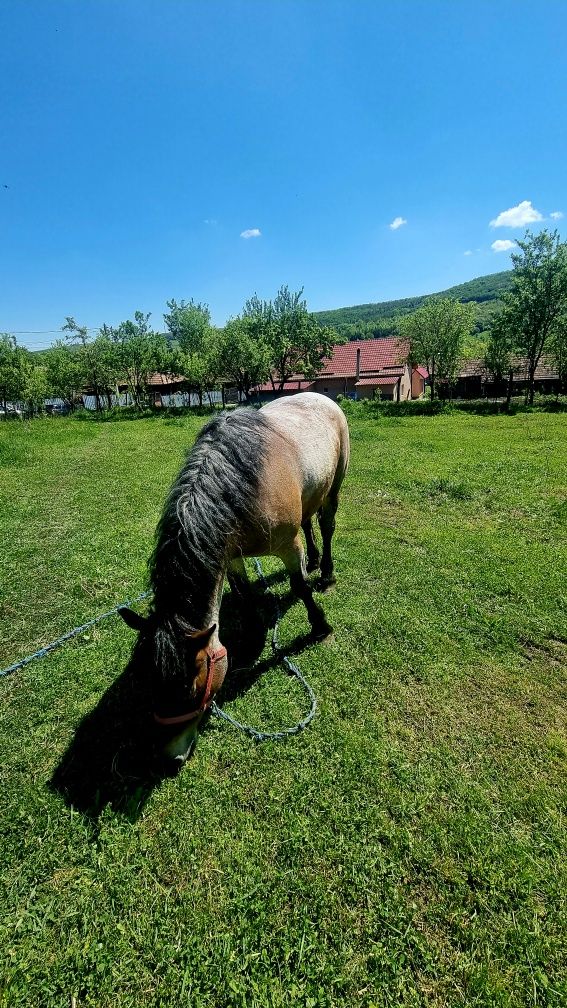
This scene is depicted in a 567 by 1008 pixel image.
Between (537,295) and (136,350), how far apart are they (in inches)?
1199

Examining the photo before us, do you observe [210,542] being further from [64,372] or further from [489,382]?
[489,382]

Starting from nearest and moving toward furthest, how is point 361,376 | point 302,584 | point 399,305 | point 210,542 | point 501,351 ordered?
point 210,542 < point 302,584 < point 501,351 < point 361,376 < point 399,305

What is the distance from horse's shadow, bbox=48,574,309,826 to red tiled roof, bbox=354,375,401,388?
35.9 m

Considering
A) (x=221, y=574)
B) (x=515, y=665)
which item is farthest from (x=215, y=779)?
(x=515, y=665)

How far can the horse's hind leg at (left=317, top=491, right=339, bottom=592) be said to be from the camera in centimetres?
459

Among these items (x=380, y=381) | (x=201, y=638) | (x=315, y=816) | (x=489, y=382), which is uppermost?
(x=380, y=381)

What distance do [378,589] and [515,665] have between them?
151 cm

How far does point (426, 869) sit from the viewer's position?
198cm

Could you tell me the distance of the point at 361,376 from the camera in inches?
1486

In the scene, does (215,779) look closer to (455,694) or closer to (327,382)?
(455,694)

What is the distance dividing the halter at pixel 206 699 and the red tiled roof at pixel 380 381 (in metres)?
37.0

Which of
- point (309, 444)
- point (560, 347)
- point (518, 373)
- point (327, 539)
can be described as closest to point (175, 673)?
point (309, 444)

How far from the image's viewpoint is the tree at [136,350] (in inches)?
1393

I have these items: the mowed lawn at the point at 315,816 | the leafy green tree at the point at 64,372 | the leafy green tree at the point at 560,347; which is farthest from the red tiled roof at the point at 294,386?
the mowed lawn at the point at 315,816
